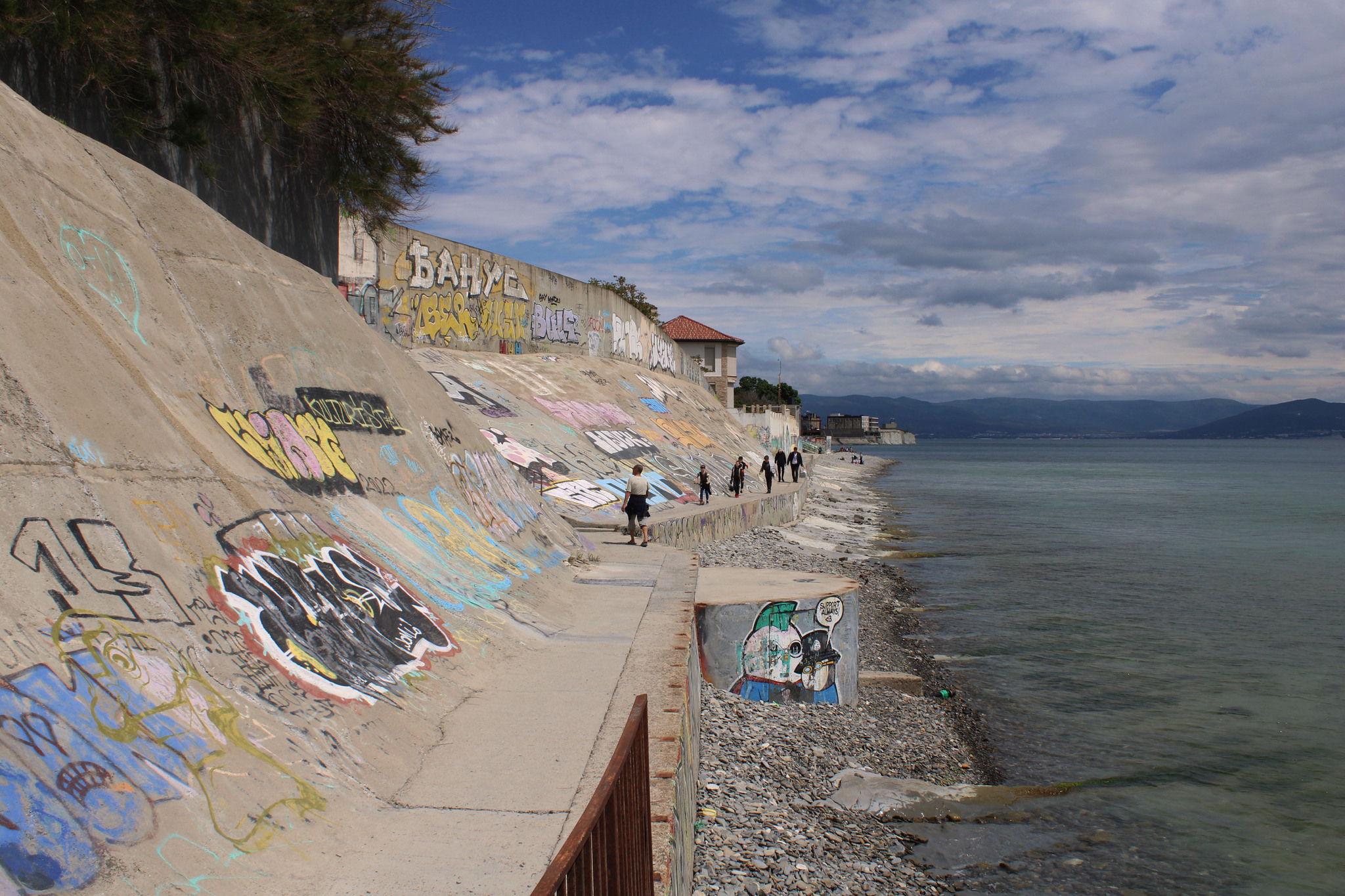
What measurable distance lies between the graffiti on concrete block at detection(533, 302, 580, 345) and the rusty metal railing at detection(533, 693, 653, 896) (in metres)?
24.3

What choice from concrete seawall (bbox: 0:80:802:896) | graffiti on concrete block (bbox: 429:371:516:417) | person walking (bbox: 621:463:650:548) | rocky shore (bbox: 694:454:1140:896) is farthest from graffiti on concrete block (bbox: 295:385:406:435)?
graffiti on concrete block (bbox: 429:371:516:417)

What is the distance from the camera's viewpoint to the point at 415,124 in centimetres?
1243

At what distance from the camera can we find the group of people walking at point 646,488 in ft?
45.6

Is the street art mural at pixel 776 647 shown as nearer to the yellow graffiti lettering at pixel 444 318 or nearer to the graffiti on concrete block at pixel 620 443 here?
the graffiti on concrete block at pixel 620 443

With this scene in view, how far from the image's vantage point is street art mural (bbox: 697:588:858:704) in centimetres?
1086

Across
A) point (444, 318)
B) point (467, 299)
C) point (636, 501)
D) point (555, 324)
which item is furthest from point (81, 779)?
point (555, 324)

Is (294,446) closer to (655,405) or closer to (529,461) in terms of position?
(529,461)

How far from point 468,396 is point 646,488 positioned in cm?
782

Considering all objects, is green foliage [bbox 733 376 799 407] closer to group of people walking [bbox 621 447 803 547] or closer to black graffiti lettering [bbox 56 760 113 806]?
group of people walking [bbox 621 447 803 547]

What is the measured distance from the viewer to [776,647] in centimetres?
1100

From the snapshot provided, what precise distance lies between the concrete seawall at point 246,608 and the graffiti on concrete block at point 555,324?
17057 millimetres

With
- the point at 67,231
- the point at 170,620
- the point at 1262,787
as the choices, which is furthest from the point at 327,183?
the point at 1262,787

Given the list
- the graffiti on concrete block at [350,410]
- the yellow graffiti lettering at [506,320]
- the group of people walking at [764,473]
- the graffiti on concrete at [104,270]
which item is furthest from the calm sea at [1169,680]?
the yellow graffiti lettering at [506,320]

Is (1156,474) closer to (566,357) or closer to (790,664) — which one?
(566,357)
